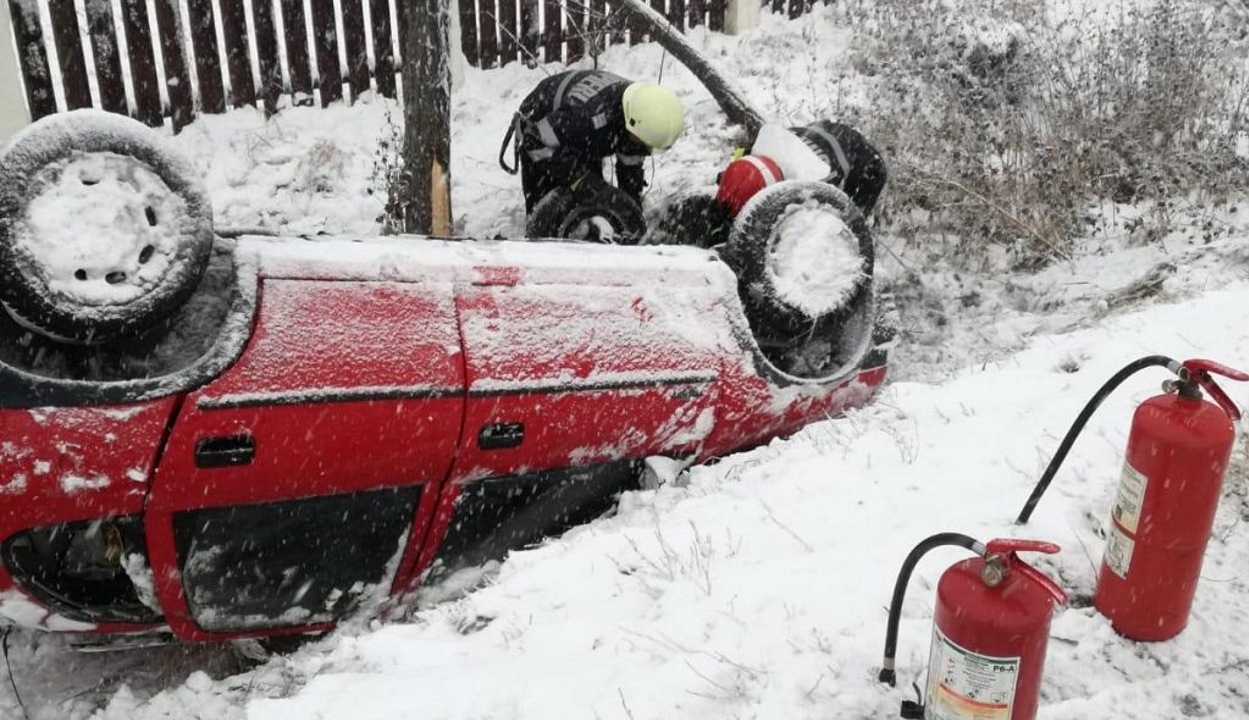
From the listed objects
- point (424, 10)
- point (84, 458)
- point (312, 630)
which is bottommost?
point (312, 630)

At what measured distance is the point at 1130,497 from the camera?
7.57 ft

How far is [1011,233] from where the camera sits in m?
6.45

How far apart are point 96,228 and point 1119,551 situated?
2.96 metres

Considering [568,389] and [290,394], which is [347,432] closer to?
[290,394]

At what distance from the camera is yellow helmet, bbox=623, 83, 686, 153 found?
5117 millimetres

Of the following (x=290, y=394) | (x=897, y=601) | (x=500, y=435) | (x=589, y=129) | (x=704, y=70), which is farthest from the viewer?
(x=704, y=70)

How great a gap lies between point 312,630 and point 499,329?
1.26 metres

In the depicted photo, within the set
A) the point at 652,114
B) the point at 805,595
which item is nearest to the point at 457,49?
the point at 652,114

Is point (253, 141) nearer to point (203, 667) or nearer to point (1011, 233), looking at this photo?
point (203, 667)

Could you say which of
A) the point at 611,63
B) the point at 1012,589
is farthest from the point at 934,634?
the point at 611,63

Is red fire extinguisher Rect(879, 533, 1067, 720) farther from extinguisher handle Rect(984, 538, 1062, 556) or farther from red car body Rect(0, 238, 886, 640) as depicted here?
red car body Rect(0, 238, 886, 640)

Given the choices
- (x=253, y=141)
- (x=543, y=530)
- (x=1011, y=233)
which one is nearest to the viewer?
(x=543, y=530)

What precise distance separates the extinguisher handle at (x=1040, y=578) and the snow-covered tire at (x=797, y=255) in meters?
2.35

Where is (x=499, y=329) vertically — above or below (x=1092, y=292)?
above
